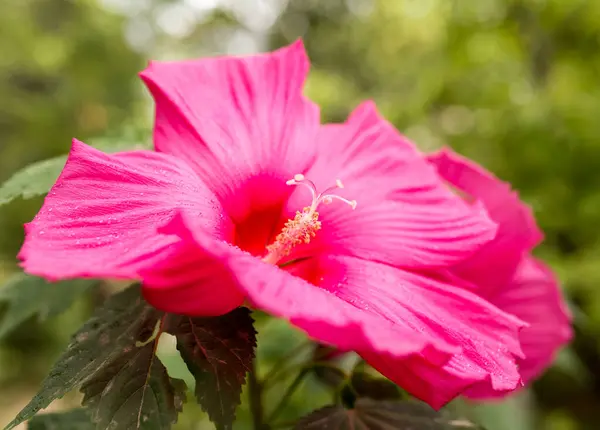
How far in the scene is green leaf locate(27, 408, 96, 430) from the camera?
0.44 metres

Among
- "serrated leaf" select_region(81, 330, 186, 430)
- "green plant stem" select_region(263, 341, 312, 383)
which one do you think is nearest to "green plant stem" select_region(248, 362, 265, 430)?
"green plant stem" select_region(263, 341, 312, 383)

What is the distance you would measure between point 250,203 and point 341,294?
0.38 feet

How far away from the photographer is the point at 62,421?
44cm

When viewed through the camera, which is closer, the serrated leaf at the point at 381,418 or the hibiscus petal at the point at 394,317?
the hibiscus petal at the point at 394,317

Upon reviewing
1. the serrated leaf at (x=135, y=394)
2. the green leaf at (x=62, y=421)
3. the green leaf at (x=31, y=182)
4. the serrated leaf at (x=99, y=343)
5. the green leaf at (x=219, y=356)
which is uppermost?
the green leaf at (x=31, y=182)

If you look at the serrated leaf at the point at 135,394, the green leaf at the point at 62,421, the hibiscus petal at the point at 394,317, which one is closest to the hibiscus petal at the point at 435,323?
the hibiscus petal at the point at 394,317

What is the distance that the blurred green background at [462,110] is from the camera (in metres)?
1.31

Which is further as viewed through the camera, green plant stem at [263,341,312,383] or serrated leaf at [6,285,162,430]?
→ green plant stem at [263,341,312,383]

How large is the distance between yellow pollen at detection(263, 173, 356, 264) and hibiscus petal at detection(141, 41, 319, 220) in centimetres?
2

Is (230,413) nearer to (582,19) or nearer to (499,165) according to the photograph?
(499,165)

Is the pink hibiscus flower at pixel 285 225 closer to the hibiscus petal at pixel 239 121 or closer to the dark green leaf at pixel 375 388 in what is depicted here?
the hibiscus petal at pixel 239 121

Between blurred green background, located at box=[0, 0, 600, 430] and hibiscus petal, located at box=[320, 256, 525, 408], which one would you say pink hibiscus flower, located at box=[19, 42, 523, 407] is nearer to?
hibiscus petal, located at box=[320, 256, 525, 408]

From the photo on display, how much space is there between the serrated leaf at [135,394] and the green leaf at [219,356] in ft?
0.05

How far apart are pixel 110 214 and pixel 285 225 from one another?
15 cm
